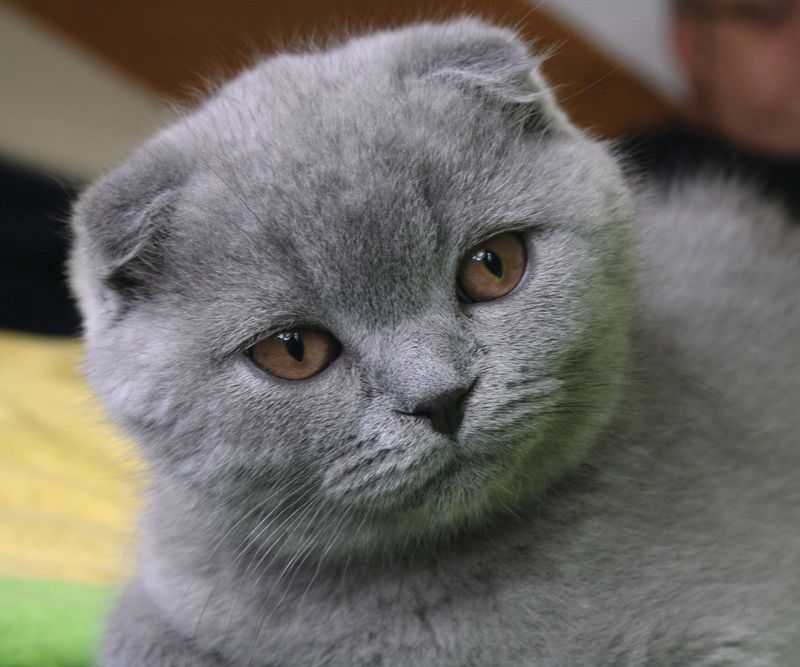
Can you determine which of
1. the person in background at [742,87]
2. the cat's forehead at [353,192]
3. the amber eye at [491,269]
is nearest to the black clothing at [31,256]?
the person in background at [742,87]

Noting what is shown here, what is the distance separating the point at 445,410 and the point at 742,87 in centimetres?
217

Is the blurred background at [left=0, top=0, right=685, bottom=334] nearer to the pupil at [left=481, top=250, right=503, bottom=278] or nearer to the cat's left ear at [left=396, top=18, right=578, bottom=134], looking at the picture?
the cat's left ear at [left=396, top=18, right=578, bottom=134]

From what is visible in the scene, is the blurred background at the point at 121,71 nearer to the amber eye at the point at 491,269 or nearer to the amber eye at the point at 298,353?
the amber eye at the point at 491,269

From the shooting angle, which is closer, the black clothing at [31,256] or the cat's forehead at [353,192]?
the cat's forehead at [353,192]

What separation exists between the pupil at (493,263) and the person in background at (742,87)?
1.53 metres

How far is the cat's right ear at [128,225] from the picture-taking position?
0.97 meters

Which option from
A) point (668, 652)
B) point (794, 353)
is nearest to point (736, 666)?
point (668, 652)

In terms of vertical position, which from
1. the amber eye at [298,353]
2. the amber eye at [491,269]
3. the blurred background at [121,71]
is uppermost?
the blurred background at [121,71]

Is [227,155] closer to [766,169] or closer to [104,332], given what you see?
[104,332]

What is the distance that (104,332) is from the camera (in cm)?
103

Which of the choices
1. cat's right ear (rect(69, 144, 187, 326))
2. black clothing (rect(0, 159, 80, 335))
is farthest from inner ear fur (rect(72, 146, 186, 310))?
black clothing (rect(0, 159, 80, 335))

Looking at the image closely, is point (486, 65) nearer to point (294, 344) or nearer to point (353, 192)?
point (353, 192)

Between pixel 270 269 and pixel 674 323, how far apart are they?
0.57m

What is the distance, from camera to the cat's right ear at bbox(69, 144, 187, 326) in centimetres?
97
